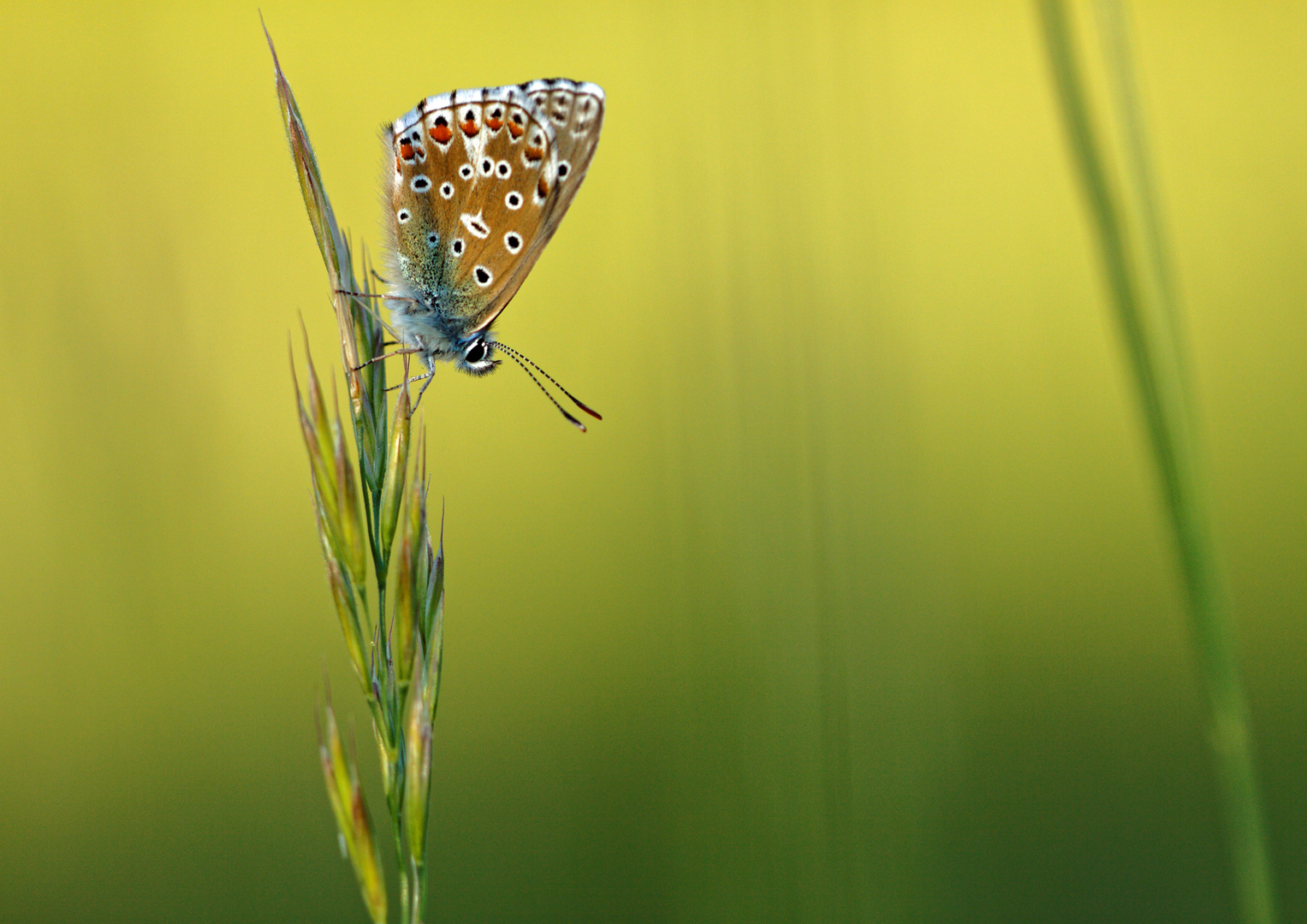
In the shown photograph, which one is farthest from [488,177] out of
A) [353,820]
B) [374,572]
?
[353,820]

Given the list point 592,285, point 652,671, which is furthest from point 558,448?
point 652,671

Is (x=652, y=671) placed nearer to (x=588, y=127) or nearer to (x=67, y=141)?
(x=588, y=127)

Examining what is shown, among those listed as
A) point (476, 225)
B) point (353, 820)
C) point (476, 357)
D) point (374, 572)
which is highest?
point (476, 225)

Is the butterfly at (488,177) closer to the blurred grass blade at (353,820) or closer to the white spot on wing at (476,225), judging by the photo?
the white spot on wing at (476,225)

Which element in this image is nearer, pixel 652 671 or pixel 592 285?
pixel 652 671

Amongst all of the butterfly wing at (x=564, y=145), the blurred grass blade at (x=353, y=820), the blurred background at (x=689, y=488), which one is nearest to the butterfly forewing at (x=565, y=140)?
the butterfly wing at (x=564, y=145)

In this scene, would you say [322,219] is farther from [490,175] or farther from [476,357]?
[476,357]

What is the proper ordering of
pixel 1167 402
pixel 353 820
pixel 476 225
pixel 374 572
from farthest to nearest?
pixel 476 225
pixel 374 572
pixel 353 820
pixel 1167 402
